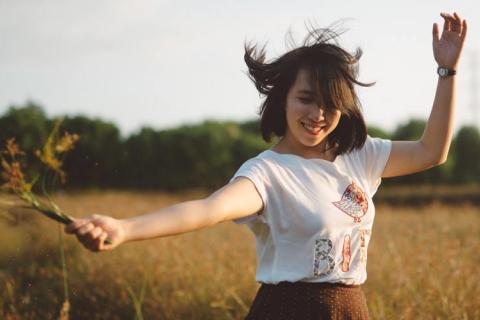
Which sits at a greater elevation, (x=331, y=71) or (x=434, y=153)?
(x=331, y=71)

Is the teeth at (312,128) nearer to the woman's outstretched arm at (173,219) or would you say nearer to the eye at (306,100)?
the eye at (306,100)

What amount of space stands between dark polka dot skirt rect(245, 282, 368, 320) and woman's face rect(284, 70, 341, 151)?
0.47 m

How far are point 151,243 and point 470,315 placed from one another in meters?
3.21

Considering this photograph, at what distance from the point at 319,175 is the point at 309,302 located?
0.41 m

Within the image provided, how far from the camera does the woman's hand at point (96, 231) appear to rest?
1396 mm

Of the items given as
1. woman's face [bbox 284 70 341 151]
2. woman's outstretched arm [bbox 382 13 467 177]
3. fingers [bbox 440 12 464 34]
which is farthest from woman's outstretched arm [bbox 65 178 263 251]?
fingers [bbox 440 12 464 34]

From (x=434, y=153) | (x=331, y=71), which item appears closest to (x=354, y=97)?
(x=331, y=71)

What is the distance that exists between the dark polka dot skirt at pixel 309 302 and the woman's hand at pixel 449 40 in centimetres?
88

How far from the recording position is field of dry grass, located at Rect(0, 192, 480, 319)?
3457 mm

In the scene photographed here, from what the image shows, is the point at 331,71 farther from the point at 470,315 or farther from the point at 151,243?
the point at 151,243

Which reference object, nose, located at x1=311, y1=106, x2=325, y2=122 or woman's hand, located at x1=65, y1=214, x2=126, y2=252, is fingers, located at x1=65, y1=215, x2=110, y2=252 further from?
nose, located at x1=311, y1=106, x2=325, y2=122

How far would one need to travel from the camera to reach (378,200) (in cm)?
1912

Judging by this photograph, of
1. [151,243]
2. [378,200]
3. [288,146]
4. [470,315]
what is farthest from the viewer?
[378,200]

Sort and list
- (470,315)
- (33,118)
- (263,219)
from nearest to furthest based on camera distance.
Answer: (263,219), (470,315), (33,118)
